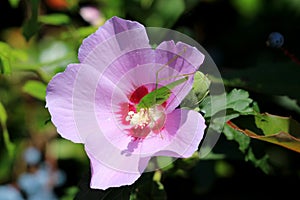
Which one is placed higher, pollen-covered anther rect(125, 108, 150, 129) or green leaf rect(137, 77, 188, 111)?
green leaf rect(137, 77, 188, 111)

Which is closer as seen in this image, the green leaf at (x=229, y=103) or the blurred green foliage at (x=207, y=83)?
the green leaf at (x=229, y=103)

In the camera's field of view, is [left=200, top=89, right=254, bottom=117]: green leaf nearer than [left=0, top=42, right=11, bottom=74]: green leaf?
Yes

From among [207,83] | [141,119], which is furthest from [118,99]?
[207,83]

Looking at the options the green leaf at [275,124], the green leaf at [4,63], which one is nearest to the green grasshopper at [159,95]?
Answer: the green leaf at [275,124]

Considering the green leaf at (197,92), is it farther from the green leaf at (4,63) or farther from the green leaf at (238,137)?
the green leaf at (4,63)

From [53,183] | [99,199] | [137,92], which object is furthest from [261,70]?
[53,183]

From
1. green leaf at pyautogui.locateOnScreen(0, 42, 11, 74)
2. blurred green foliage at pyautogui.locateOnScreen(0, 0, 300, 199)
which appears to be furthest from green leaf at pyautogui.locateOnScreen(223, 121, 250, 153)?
green leaf at pyautogui.locateOnScreen(0, 42, 11, 74)

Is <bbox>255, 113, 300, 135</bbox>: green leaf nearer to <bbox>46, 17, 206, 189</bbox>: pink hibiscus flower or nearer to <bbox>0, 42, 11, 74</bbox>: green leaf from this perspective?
<bbox>46, 17, 206, 189</bbox>: pink hibiscus flower
